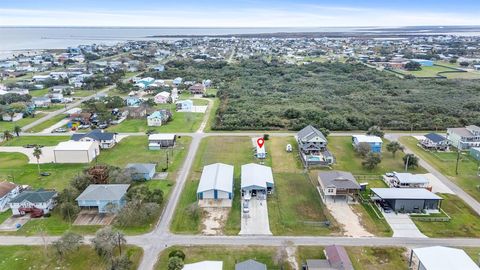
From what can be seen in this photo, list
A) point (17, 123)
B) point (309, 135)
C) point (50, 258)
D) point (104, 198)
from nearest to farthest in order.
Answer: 1. point (50, 258)
2. point (104, 198)
3. point (309, 135)
4. point (17, 123)

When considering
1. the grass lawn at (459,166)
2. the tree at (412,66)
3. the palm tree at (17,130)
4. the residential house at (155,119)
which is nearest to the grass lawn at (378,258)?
the grass lawn at (459,166)

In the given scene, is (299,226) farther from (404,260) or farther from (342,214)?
(404,260)

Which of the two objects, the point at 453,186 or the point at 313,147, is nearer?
the point at 453,186

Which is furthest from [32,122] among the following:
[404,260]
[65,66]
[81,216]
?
[65,66]

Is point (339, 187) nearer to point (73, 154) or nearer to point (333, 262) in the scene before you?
point (333, 262)

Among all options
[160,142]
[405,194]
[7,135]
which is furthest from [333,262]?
[7,135]

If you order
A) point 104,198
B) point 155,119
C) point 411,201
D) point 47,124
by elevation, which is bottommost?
point 411,201
